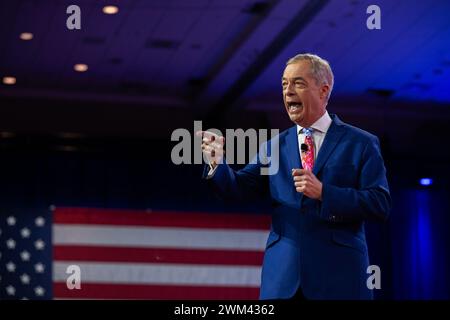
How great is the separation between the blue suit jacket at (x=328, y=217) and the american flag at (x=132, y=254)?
550cm

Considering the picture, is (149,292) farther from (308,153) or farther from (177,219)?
(308,153)

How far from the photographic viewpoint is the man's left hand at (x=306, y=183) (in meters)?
2.45

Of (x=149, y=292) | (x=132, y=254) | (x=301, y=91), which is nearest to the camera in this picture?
(x=301, y=91)

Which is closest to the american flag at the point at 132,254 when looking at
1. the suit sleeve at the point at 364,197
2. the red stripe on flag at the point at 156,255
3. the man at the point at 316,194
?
the red stripe on flag at the point at 156,255

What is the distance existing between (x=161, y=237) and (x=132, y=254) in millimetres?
316

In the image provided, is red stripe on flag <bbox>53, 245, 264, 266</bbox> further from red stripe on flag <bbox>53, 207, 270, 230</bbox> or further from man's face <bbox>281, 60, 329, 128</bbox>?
man's face <bbox>281, 60, 329, 128</bbox>

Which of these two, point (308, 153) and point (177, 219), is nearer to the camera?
point (308, 153)

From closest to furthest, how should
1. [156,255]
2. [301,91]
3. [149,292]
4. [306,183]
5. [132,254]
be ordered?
[306,183] → [301,91] → [149,292] → [132,254] → [156,255]

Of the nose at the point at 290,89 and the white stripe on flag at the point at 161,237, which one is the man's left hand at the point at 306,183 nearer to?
the nose at the point at 290,89

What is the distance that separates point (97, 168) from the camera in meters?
8.50

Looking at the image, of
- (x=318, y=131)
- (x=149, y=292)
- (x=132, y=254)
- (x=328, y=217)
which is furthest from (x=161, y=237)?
(x=328, y=217)

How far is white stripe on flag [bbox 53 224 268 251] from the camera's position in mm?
8326

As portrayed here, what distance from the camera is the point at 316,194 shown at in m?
2.49
